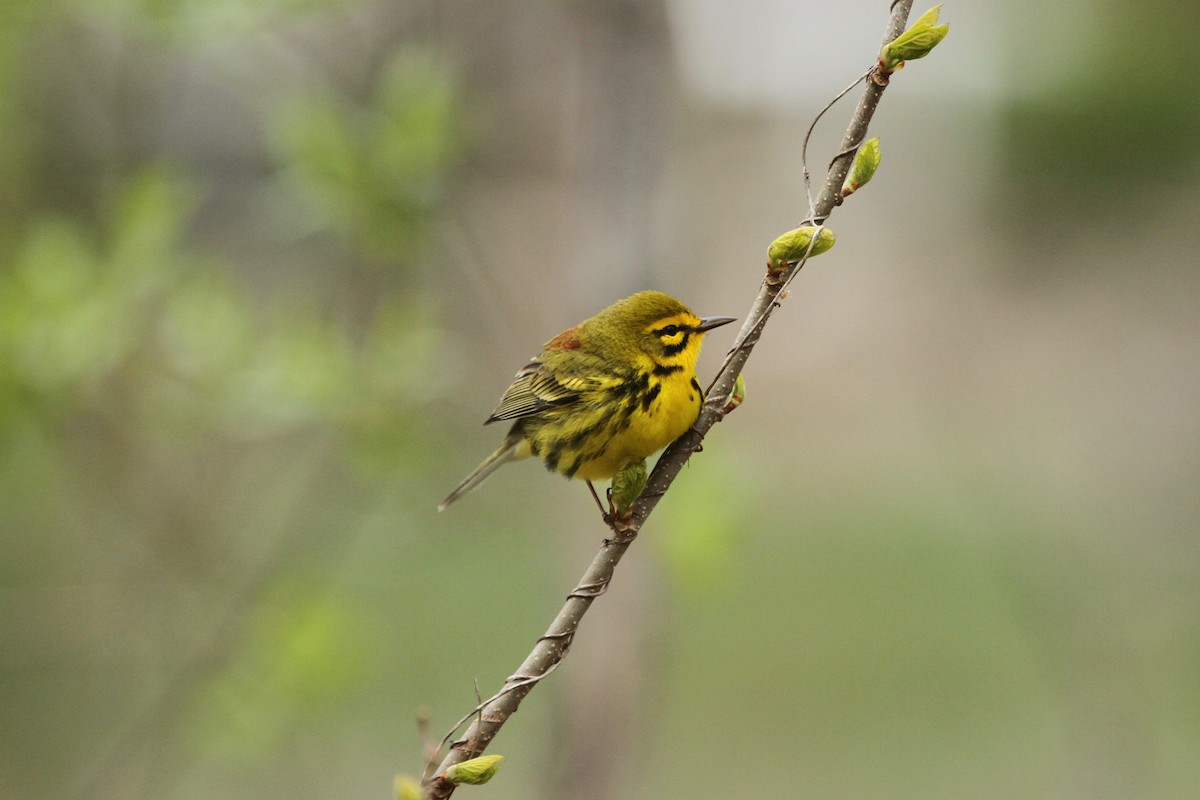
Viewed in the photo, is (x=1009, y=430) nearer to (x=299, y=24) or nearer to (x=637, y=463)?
(x=299, y=24)

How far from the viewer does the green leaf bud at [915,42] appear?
1449mm

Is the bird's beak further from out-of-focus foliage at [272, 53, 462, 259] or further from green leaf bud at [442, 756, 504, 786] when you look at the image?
out-of-focus foliage at [272, 53, 462, 259]

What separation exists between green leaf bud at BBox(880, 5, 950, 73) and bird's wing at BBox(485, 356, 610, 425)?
1.25 m

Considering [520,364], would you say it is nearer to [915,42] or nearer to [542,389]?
[542,389]

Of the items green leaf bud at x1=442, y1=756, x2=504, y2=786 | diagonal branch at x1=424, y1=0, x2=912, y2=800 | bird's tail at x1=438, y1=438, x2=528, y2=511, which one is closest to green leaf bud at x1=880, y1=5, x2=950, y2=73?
diagonal branch at x1=424, y1=0, x2=912, y2=800

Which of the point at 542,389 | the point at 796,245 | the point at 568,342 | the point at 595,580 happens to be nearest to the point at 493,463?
the point at 542,389

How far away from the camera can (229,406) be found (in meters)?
3.47

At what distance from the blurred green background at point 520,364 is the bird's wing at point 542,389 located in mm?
707

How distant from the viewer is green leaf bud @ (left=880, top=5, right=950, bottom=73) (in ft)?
4.75

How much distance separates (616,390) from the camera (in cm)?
255

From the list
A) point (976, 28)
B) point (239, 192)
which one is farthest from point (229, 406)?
point (976, 28)

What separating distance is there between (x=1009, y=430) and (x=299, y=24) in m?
6.67

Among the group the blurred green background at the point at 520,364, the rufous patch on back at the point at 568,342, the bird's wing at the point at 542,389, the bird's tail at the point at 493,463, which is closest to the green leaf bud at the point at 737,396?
the bird's wing at the point at 542,389

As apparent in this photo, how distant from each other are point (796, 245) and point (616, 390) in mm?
1066
